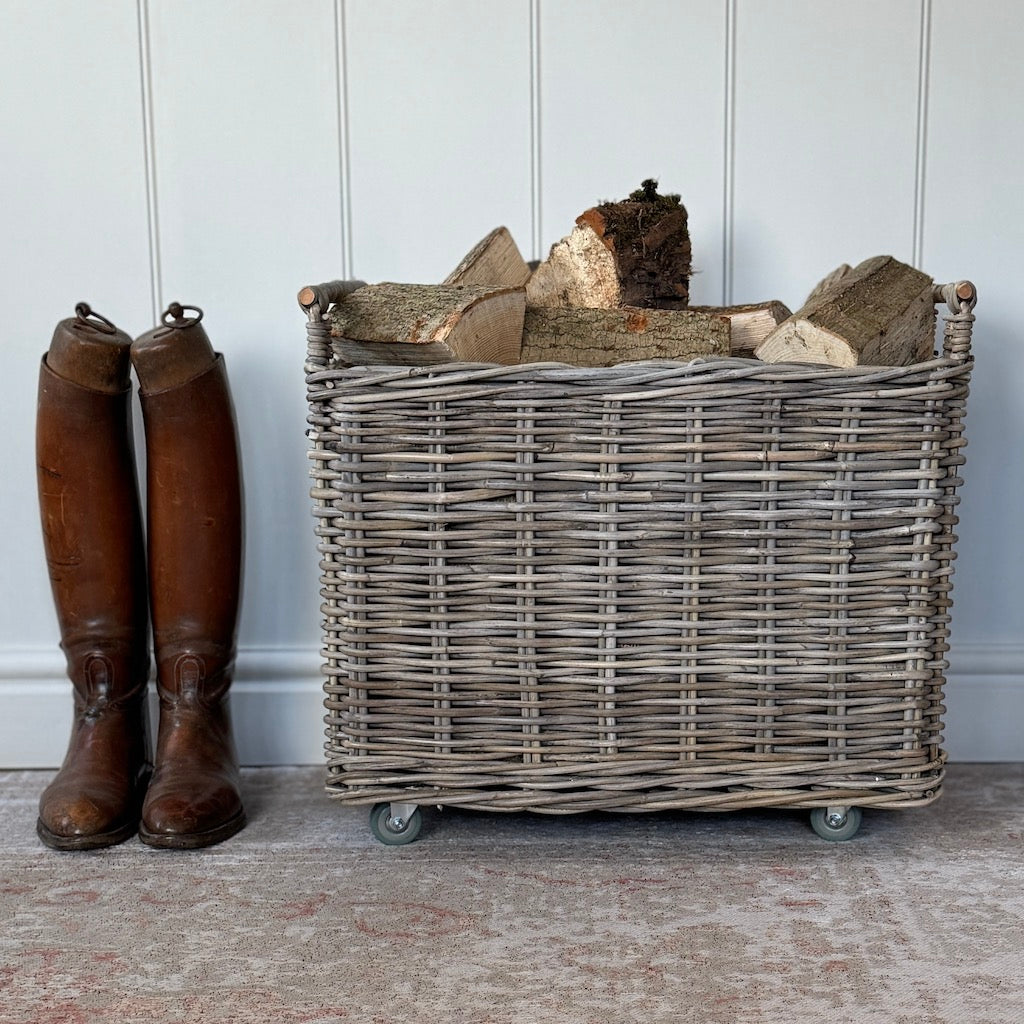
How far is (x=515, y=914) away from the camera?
3.32 feet

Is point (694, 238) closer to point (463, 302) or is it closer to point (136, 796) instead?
point (463, 302)

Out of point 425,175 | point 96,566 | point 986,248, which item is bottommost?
point 96,566

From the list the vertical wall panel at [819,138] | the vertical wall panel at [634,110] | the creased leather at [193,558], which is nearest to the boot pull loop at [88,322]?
the creased leather at [193,558]

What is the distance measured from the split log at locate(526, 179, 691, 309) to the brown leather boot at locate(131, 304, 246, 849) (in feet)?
1.35

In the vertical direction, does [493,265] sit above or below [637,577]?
above

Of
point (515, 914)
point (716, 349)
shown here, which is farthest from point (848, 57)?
point (515, 914)

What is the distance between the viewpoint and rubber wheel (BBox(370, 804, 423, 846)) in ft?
3.89

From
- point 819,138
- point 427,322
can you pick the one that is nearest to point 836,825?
point 427,322

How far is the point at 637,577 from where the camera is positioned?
1099mm

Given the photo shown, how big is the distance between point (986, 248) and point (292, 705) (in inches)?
45.5

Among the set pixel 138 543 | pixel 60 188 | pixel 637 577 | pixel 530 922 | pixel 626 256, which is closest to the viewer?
pixel 530 922

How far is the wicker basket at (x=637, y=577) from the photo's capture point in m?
1.08

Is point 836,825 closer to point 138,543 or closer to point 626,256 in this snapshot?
point 626,256

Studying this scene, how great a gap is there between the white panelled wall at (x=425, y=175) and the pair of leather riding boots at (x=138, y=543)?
0.61ft
